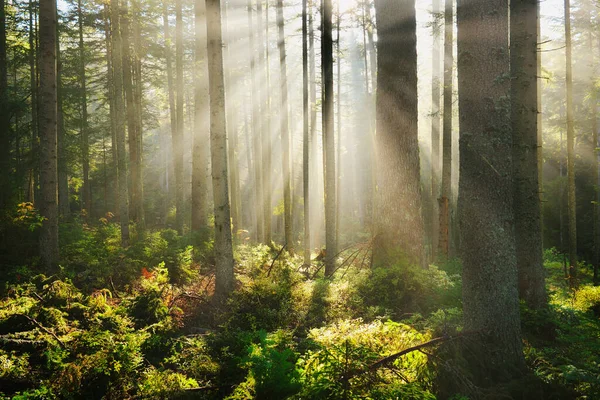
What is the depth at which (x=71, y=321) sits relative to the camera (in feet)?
17.6

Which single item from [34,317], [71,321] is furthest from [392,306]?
[34,317]

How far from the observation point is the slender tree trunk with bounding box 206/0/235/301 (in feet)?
23.5

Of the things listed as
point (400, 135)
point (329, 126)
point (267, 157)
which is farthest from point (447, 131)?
point (267, 157)

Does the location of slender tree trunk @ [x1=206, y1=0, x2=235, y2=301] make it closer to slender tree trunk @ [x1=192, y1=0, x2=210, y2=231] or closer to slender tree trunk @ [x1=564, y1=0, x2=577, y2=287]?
slender tree trunk @ [x1=192, y1=0, x2=210, y2=231]

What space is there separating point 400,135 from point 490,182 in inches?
136

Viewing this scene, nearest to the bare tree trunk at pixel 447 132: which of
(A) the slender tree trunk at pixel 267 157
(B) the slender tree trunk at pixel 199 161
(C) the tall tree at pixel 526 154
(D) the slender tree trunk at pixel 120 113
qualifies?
(C) the tall tree at pixel 526 154

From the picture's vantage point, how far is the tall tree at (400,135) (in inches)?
283

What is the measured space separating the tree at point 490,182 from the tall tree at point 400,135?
10.2 ft

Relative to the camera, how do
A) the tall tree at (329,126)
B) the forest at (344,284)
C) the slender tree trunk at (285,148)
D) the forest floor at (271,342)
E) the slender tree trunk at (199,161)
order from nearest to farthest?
the forest floor at (271,342), the forest at (344,284), the tall tree at (329,126), the slender tree trunk at (199,161), the slender tree trunk at (285,148)

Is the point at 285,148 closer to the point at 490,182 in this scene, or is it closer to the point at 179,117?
the point at 179,117

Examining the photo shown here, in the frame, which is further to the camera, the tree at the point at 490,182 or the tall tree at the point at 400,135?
the tall tree at the point at 400,135

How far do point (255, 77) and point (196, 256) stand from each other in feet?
34.7

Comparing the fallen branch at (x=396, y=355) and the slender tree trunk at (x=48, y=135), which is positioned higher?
the slender tree trunk at (x=48, y=135)

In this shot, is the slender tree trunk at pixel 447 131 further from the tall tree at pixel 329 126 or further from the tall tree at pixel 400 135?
the tall tree at pixel 400 135
